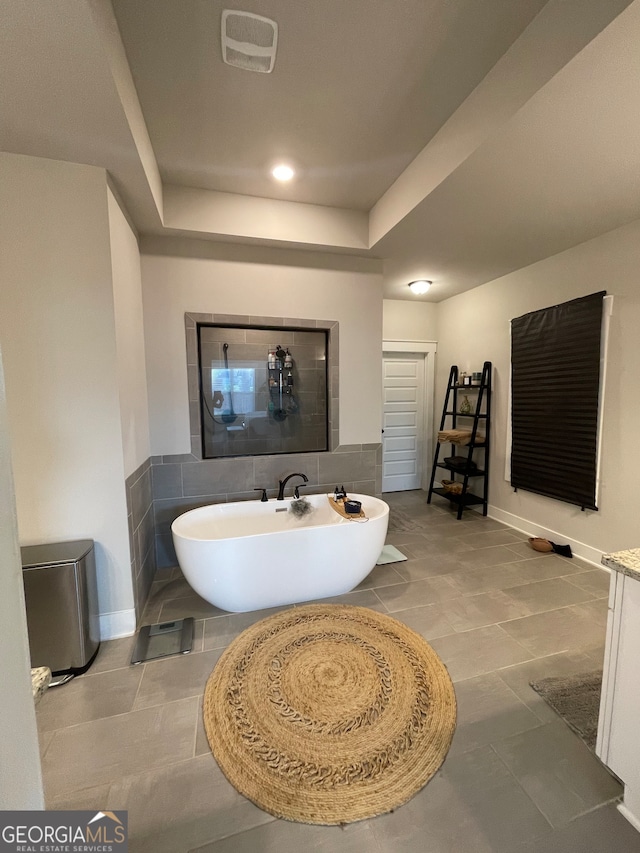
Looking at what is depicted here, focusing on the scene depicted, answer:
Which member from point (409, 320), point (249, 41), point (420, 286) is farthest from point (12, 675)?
point (409, 320)

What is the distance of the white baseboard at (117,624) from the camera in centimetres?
200

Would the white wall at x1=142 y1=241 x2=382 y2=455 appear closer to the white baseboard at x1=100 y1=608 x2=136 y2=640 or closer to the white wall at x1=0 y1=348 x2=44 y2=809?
the white baseboard at x1=100 y1=608 x2=136 y2=640

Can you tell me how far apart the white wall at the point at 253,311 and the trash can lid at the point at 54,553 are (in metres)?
1.00

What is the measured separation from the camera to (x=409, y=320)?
Answer: 14.9 ft

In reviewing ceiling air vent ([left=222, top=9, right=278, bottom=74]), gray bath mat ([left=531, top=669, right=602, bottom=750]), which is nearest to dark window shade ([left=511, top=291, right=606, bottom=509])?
gray bath mat ([left=531, top=669, right=602, bottom=750])

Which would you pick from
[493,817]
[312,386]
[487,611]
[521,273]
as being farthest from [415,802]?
[521,273]

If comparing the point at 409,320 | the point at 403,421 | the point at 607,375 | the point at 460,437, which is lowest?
the point at 460,437

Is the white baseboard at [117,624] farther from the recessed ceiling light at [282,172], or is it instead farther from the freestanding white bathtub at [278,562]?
the recessed ceiling light at [282,172]

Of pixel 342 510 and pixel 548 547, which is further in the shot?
pixel 548 547

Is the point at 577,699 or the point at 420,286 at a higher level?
the point at 420,286

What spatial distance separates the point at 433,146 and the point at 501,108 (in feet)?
1.77

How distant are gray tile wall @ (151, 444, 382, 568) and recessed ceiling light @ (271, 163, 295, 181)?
84.5 inches

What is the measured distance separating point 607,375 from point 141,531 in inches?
144

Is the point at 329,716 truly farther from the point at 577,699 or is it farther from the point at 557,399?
the point at 557,399
